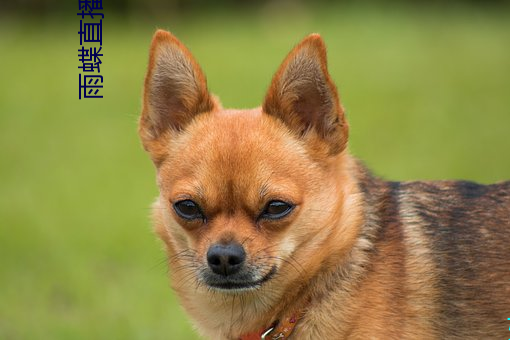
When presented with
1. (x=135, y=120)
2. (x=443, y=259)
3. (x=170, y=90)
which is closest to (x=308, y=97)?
(x=170, y=90)

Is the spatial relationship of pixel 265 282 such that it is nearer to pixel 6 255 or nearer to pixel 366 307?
pixel 366 307

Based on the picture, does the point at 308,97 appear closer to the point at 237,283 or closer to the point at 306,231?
the point at 306,231

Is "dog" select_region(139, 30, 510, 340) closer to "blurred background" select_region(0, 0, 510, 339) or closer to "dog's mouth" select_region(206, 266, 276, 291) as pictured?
"dog's mouth" select_region(206, 266, 276, 291)

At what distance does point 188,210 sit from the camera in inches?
174

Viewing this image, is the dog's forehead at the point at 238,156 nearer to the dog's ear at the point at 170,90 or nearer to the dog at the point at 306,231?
the dog at the point at 306,231

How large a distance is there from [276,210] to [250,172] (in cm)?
25

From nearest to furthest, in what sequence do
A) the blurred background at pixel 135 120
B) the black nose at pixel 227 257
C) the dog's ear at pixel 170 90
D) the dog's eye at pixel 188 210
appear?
1. the black nose at pixel 227 257
2. the dog's eye at pixel 188 210
3. the dog's ear at pixel 170 90
4. the blurred background at pixel 135 120

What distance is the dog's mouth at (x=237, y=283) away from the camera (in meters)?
4.28

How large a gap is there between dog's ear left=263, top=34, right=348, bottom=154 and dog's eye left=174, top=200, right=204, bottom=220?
2.42ft

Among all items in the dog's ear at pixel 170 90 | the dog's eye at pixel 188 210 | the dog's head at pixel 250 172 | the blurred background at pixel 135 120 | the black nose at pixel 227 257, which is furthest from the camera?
the blurred background at pixel 135 120

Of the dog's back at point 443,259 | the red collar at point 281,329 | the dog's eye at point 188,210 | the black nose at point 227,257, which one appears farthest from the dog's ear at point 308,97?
the red collar at point 281,329

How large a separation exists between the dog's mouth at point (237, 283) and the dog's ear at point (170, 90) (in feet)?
3.54

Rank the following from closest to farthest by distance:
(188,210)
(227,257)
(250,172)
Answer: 1. (227,257)
2. (250,172)
3. (188,210)

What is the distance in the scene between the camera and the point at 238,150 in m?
4.39
